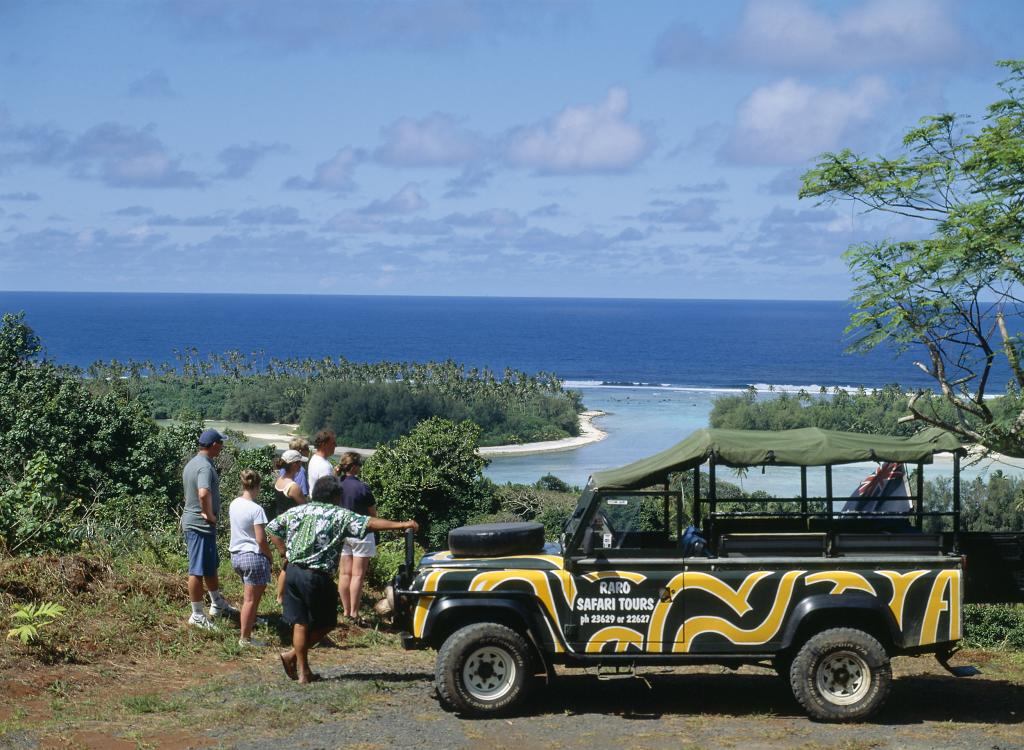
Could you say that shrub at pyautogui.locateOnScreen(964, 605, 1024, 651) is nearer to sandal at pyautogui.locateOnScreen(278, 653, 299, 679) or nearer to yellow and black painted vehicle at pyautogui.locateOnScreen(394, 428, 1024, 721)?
yellow and black painted vehicle at pyautogui.locateOnScreen(394, 428, 1024, 721)

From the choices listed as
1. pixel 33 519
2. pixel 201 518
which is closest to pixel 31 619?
pixel 201 518

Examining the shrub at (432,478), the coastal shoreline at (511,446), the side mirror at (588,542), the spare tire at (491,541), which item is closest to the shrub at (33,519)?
the spare tire at (491,541)

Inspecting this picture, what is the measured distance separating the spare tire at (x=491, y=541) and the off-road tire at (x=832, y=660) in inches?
83.3

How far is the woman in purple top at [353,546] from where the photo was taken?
10461 mm

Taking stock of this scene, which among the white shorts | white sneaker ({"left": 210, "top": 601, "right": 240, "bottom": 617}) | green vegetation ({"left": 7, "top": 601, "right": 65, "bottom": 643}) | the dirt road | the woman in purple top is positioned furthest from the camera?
the white shorts

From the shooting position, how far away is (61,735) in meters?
7.75

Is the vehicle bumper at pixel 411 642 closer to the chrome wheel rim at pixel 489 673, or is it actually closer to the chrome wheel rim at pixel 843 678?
the chrome wheel rim at pixel 489 673

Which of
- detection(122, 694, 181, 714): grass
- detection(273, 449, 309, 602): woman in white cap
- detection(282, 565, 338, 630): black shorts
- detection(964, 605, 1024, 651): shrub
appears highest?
detection(273, 449, 309, 602): woman in white cap

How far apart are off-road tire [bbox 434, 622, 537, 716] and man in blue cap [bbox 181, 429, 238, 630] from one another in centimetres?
284

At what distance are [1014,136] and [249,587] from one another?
13084 millimetres

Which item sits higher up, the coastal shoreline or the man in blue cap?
the man in blue cap

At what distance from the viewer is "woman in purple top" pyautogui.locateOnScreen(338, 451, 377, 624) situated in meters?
10.5

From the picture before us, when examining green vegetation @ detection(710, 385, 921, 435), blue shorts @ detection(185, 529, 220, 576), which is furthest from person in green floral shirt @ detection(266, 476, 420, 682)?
green vegetation @ detection(710, 385, 921, 435)

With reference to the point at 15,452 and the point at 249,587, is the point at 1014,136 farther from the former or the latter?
the point at 15,452
